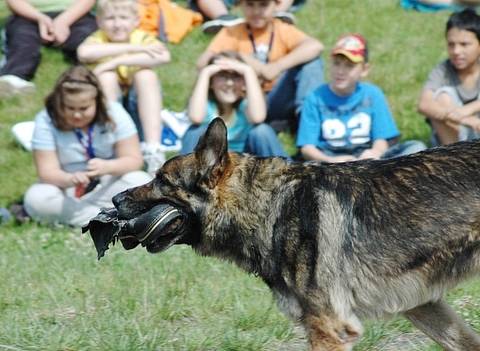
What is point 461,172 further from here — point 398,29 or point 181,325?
point 398,29

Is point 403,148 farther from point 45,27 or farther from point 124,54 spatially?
point 45,27

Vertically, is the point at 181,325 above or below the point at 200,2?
below

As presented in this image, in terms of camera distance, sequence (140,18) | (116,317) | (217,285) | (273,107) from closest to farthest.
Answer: (116,317) < (217,285) < (273,107) < (140,18)

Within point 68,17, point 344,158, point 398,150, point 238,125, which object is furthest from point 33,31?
point 398,150

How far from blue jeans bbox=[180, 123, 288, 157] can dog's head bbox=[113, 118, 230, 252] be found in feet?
11.9

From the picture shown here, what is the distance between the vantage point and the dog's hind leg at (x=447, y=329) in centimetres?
507

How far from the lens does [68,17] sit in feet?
33.7

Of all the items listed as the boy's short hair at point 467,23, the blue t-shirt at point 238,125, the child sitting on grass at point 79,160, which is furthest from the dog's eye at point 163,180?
the boy's short hair at point 467,23

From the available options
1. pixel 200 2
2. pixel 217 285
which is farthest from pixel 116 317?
pixel 200 2

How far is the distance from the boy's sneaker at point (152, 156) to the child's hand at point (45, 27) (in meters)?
2.12

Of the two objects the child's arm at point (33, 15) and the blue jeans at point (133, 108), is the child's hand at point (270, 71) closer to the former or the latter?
the blue jeans at point (133, 108)

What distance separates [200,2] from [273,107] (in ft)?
6.88

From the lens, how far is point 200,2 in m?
10.9

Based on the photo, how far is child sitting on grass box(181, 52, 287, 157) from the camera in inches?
337
